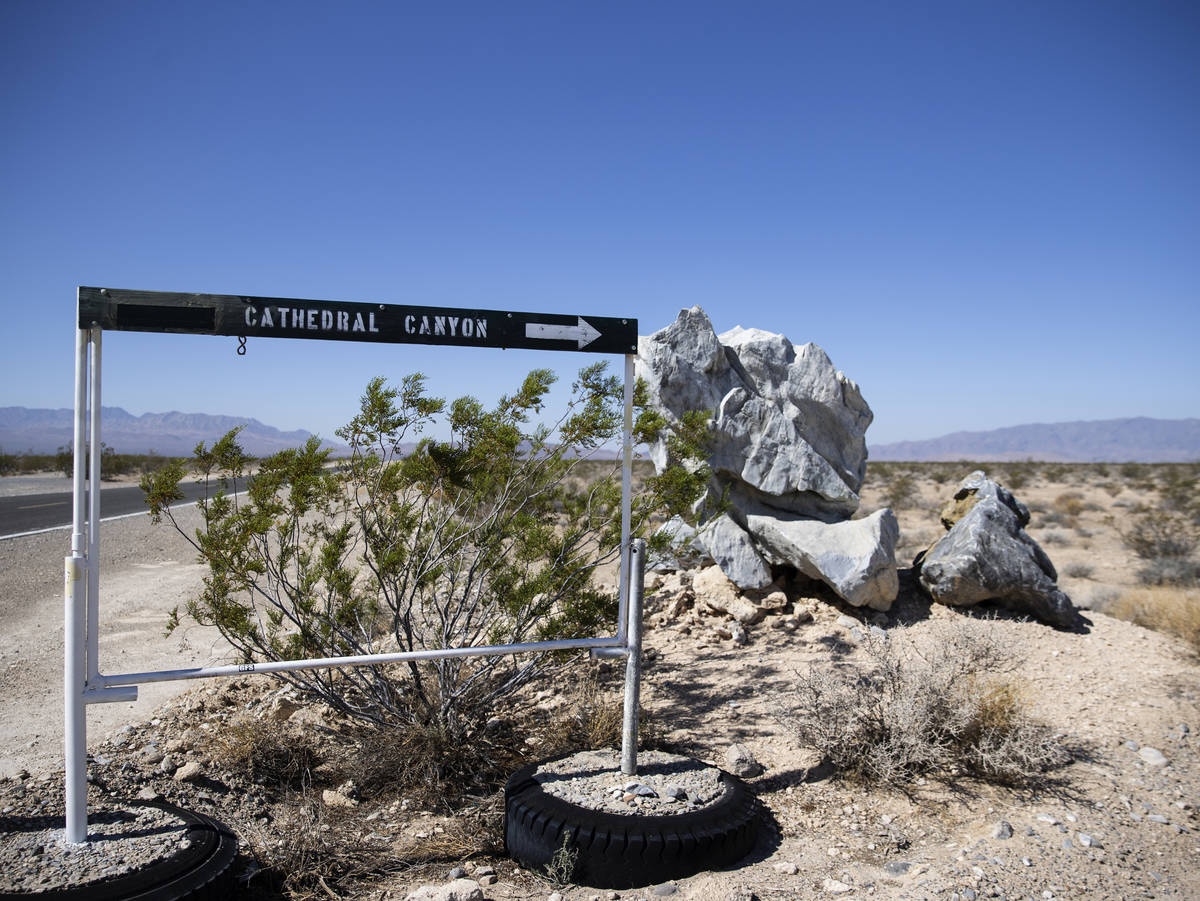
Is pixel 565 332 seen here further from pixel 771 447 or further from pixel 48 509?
pixel 48 509

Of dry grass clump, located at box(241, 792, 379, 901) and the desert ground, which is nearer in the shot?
dry grass clump, located at box(241, 792, 379, 901)

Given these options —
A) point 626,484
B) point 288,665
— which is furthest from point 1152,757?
point 288,665

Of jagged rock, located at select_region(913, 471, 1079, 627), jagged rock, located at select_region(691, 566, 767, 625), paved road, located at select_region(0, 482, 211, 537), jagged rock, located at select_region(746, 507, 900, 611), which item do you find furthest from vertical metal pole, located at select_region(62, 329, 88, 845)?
paved road, located at select_region(0, 482, 211, 537)

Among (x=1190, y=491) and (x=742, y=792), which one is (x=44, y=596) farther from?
(x=1190, y=491)

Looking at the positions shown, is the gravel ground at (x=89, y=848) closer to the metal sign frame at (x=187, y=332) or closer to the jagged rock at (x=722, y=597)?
the metal sign frame at (x=187, y=332)

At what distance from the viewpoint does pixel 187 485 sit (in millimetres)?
26250

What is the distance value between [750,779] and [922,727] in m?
1.09

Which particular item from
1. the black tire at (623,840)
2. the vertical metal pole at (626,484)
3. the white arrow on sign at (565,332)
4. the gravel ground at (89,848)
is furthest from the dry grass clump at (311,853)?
the white arrow on sign at (565,332)

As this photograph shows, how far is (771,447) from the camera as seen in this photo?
8.61m

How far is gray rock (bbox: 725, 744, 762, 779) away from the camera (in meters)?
4.90

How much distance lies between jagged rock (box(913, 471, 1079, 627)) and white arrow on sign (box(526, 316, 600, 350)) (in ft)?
18.0

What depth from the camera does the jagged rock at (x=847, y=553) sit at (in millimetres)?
7652

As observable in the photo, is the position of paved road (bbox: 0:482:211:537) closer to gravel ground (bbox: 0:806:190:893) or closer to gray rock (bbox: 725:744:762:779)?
gravel ground (bbox: 0:806:190:893)

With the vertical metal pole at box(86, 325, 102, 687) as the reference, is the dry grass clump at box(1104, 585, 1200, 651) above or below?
below
